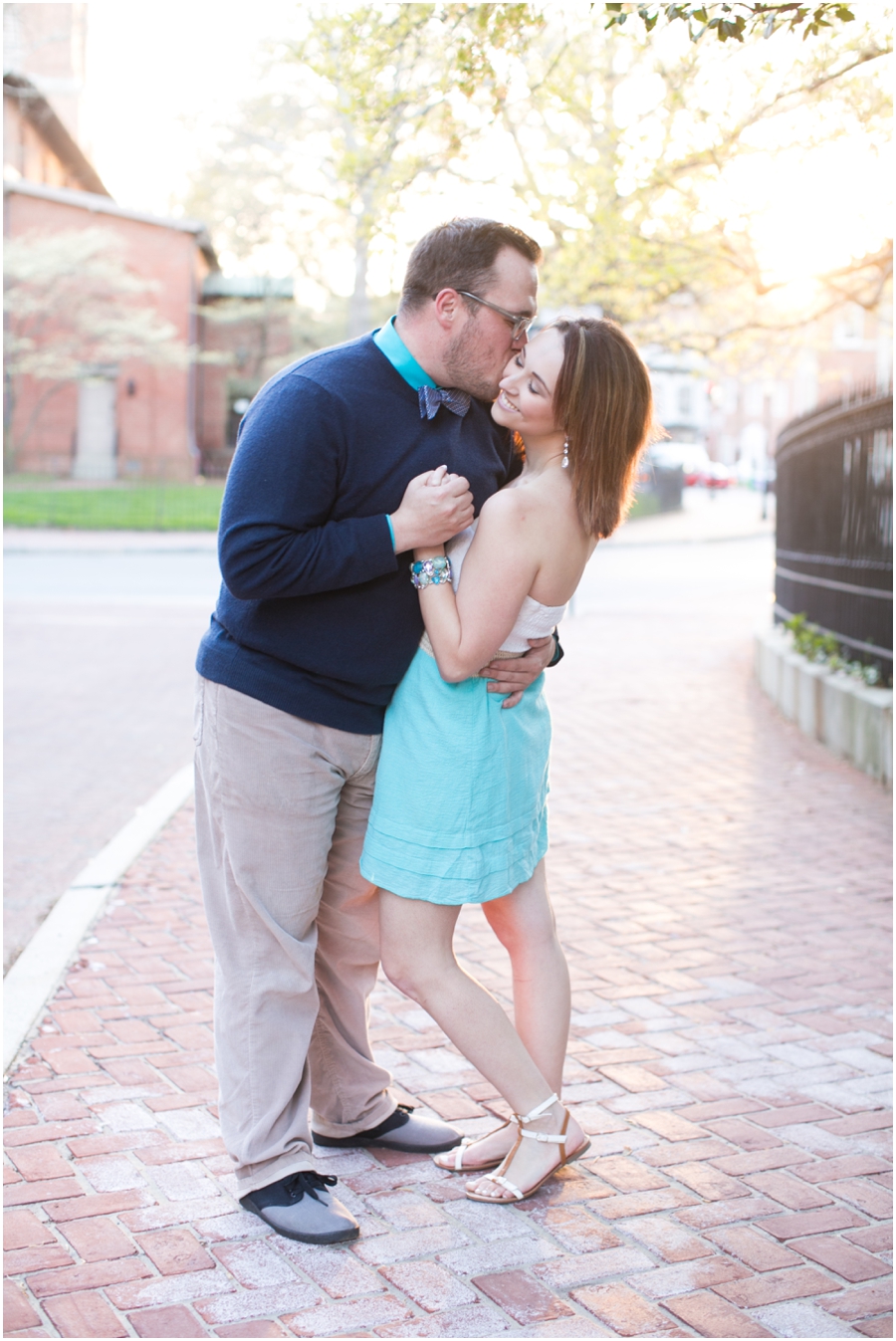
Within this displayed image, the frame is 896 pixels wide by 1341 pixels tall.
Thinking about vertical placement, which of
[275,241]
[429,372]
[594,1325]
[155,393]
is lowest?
[594,1325]

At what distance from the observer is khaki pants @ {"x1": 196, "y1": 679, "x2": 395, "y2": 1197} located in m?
3.03

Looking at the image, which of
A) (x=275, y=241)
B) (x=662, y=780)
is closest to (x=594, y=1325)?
(x=662, y=780)

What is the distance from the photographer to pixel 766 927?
17.8 ft

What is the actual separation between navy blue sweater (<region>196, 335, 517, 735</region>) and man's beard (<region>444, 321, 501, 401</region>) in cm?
7

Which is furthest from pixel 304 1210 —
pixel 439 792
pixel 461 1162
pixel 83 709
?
pixel 83 709

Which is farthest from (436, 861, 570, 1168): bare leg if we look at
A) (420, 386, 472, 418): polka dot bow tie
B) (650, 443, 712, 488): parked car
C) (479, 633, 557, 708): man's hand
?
(650, 443, 712, 488): parked car

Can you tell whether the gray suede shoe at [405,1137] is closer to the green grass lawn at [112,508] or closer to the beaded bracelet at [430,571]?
the beaded bracelet at [430,571]

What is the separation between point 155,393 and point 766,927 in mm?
35851

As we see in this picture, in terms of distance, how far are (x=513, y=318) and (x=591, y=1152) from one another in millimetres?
2092

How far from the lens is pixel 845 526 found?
31.5ft

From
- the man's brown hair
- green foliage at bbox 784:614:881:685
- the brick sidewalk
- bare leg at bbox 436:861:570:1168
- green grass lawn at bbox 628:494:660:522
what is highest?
green grass lawn at bbox 628:494:660:522

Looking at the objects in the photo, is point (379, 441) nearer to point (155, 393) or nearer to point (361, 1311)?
point (361, 1311)

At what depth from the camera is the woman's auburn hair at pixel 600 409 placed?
2898 millimetres

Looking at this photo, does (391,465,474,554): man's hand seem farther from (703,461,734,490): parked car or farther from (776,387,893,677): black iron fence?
(703,461,734,490): parked car
